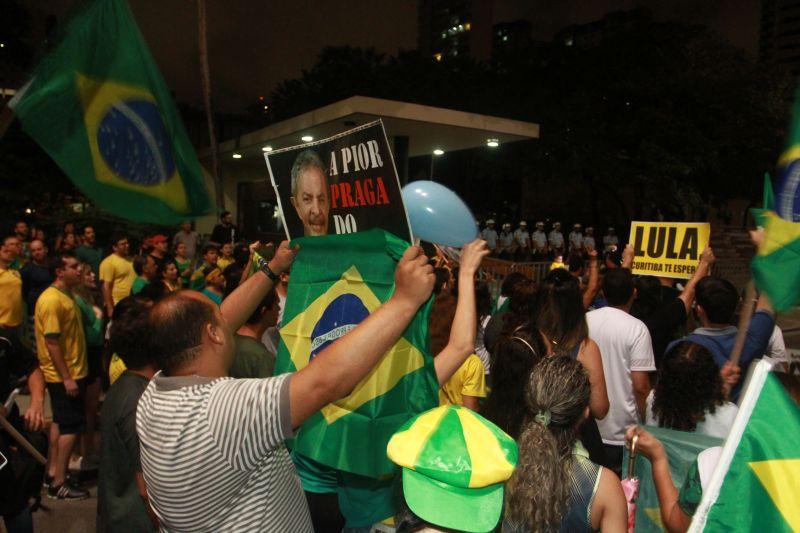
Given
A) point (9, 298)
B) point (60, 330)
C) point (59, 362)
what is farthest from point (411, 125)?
point (59, 362)

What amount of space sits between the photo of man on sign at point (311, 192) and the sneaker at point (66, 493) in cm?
363

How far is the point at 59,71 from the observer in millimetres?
2770

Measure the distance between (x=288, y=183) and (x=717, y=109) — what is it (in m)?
28.6

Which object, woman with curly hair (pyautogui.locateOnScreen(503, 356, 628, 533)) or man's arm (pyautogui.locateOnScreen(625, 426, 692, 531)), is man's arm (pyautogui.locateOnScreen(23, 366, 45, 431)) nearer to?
woman with curly hair (pyautogui.locateOnScreen(503, 356, 628, 533))

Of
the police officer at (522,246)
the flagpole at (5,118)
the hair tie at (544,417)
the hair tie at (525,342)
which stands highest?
the flagpole at (5,118)

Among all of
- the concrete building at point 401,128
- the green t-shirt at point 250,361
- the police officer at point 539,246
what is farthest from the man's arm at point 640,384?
the police officer at point 539,246

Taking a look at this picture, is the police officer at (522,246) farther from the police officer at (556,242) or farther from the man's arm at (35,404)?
the man's arm at (35,404)

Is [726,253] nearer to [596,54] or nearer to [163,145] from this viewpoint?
[596,54]

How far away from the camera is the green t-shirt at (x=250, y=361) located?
3.07 metres

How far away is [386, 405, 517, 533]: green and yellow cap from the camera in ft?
4.98

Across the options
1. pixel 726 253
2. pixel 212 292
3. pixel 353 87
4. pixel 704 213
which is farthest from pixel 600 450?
pixel 353 87

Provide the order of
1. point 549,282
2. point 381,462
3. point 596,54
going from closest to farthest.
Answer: point 381,462 < point 549,282 < point 596,54

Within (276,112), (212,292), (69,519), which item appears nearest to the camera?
(69,519)

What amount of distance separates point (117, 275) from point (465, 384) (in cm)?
608
